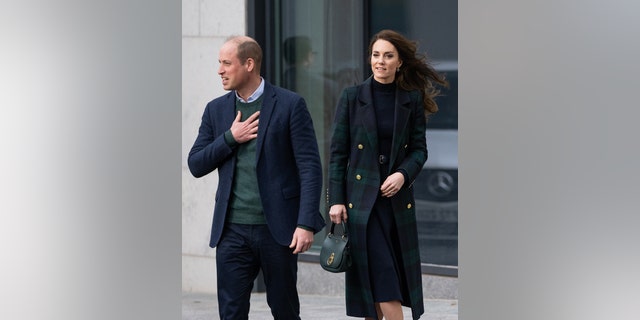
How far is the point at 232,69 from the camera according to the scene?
7.30 meters

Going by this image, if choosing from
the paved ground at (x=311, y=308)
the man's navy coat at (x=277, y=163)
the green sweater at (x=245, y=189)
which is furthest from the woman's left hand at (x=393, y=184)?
the paved ground at (x=311, y=308)

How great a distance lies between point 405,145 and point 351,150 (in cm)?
30

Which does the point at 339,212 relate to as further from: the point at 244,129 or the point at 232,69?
the point at 232,69

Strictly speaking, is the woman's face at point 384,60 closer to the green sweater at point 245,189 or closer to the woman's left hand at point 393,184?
the woman's left hand at point 393,184

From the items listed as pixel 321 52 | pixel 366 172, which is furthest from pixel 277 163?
pixel 321 52

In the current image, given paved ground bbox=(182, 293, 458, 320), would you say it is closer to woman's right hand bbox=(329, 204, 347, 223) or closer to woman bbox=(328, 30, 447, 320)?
woman bbox=(328, 30, 447, 320)

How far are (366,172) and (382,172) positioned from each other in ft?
0.33
